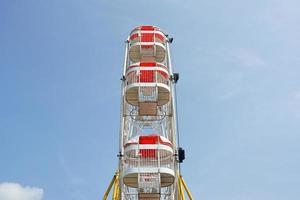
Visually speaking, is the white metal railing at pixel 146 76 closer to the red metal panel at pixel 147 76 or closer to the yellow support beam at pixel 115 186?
the red metal panel at pixel 147 76

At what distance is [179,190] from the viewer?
26.0m

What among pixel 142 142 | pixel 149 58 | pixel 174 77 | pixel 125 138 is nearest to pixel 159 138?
pixel 142 142

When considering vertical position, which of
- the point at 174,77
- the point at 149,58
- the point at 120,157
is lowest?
the point at 120,157

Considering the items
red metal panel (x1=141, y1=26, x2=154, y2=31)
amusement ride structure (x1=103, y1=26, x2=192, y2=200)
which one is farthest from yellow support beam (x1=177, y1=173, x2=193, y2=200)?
red metal panel (x1=141, y1=26, x2=154, y2=31)

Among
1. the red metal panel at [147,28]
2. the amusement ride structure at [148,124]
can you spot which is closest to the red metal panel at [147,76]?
the amusement ride structure at [148,124]

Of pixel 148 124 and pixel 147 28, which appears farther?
pixel 147 28

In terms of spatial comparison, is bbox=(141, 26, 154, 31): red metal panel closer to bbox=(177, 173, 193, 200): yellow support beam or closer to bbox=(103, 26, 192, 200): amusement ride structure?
bbox=(103, 26, 192, 200): amusement ride structure

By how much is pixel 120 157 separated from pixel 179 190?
3957 millimetres

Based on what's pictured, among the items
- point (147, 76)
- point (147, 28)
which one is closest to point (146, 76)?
point (147, 76)

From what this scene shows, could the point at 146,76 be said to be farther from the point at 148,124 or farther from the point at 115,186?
the point at 115,186

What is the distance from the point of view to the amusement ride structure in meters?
25.4

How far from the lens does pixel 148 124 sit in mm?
30266

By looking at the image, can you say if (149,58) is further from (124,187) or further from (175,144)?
(124,187)

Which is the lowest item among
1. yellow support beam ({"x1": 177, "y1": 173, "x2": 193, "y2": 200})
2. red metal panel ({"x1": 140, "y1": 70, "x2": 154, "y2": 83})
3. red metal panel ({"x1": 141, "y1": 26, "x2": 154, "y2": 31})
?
yellow support beam ({"x1": 177, "y1": 173, "x2": 193, "y2": 200})
